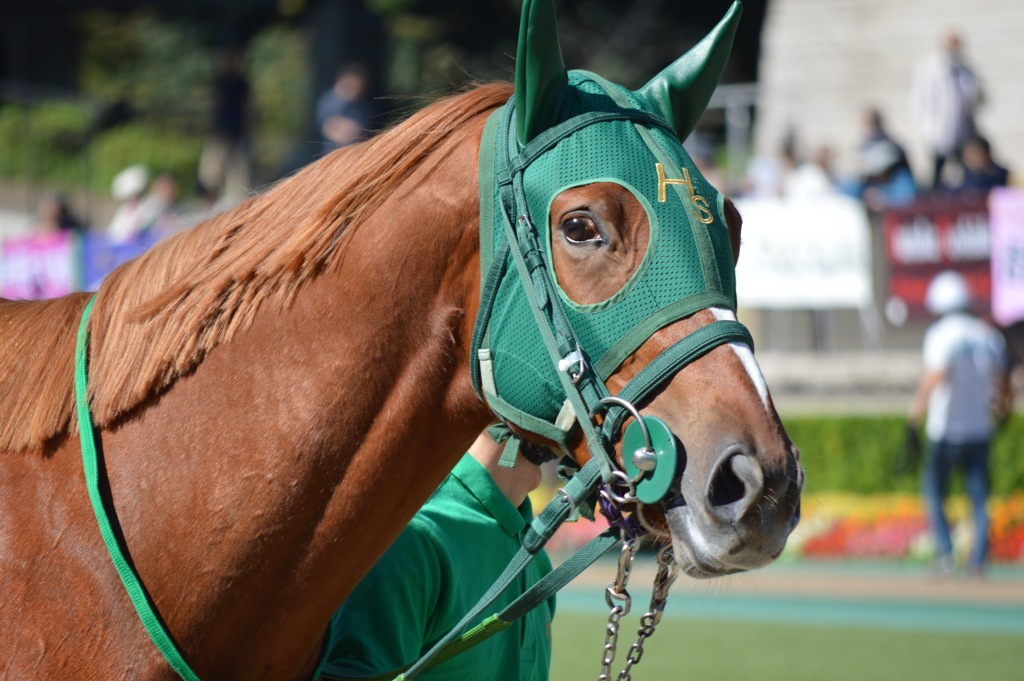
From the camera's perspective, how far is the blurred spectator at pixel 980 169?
1159cm

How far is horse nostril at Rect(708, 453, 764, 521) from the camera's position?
1.84 meters

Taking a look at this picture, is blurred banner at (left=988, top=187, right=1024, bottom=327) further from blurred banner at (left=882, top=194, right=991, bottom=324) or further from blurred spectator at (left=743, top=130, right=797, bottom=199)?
blurred spectator at (left=743, top=130, right=797, bottom=199)

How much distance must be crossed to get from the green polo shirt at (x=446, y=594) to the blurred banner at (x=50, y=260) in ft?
34.2

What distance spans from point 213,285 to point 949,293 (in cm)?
844

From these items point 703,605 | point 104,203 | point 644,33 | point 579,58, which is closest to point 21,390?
point 703,605


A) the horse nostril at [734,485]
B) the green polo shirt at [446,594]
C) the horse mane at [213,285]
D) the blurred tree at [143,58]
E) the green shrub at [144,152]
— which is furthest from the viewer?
the blurred tree at [143,58]

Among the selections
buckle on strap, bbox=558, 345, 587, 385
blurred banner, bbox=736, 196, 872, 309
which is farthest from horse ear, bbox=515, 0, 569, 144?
blurred banner, bbox=736, 196, 872, 309

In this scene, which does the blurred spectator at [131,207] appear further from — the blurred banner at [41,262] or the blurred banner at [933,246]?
the blurred banner at [933,246]

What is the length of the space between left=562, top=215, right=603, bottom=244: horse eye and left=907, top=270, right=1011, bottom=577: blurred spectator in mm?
8241

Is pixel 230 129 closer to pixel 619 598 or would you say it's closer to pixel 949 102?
pixel 949 102

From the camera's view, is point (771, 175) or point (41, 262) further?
point (771, 175)

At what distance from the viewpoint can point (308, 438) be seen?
6.92 feet

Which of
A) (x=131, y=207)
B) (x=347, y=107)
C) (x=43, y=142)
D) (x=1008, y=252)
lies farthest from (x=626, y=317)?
(x=43, y=142)

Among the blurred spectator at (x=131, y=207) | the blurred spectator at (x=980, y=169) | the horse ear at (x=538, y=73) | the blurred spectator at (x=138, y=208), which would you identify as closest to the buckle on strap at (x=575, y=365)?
the horse ear at (x=538, y=73)
